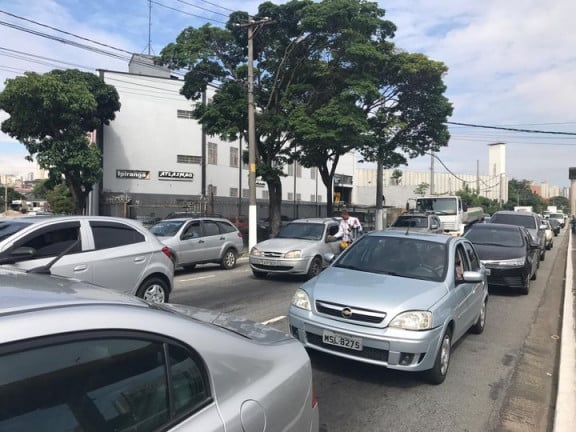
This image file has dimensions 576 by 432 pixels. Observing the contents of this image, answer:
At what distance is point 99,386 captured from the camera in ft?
5.47

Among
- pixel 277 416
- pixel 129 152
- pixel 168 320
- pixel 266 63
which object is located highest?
pixel 266 63

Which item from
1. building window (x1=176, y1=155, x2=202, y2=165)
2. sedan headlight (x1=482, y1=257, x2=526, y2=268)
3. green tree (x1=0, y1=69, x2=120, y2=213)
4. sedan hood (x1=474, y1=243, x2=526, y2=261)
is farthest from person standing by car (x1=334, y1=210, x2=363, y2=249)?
building window (x1=176, y1=155, x2=202, y2=165)

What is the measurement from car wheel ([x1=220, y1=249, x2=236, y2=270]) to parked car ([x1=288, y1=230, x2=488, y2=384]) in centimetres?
824

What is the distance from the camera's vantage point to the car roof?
165cm

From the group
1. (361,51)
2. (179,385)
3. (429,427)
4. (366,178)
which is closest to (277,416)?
(179,385)

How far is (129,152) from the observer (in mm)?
33938

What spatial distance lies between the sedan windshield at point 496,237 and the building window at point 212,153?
28408mm

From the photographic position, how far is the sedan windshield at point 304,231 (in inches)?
499

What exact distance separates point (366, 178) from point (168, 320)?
7411 centimetres

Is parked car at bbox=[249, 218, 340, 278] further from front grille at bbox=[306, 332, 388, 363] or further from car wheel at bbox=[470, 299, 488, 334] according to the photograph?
front grille at bbox=[306, 332, 388, 363]

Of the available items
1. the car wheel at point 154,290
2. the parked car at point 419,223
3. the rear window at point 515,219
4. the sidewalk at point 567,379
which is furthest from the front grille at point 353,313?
the rear window at point 515,219

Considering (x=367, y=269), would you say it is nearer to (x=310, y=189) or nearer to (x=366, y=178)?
(x=310, y=189)

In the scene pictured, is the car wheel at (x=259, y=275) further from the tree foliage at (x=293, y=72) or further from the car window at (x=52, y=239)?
the tree foliage at (x=293, y=72)

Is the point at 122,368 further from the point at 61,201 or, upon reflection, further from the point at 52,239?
the point at 61,201
